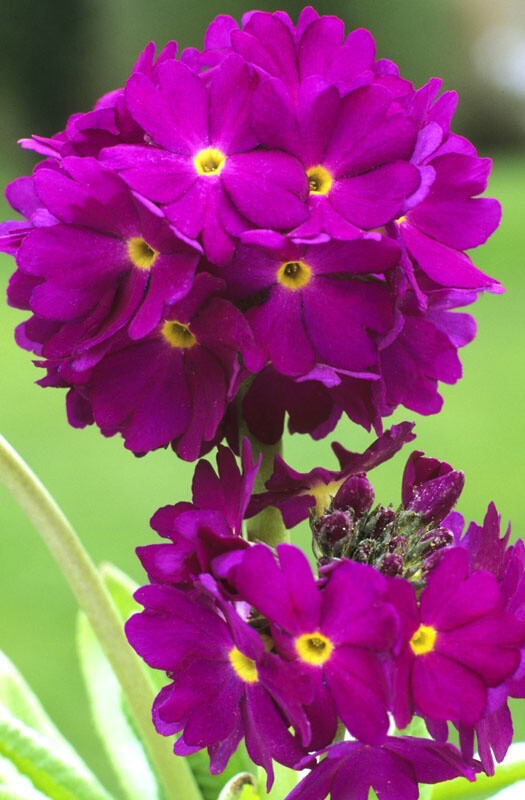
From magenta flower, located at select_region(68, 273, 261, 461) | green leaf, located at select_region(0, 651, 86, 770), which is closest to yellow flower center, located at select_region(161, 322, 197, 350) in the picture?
magenta flower, located at select_region(68, 273, 261, 461)

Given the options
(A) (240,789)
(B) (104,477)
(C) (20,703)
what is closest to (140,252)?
(A) (240,789)

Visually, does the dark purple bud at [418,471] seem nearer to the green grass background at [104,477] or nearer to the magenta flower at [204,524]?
the magenta flower at [204,524]

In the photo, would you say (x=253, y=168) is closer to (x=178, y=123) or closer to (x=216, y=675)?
(x=178, y=123)

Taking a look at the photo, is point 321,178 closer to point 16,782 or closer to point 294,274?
point 294,274

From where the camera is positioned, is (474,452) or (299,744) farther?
(474,452)

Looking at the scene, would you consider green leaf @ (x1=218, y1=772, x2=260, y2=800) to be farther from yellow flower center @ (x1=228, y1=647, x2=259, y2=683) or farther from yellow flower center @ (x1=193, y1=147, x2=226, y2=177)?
yellow flower center @ (x1=193, y1=147, x2=226, y2=177)

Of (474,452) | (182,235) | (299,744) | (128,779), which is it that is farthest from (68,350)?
(474,452)

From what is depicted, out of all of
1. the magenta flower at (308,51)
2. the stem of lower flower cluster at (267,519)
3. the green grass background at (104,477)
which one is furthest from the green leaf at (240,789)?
the green grass background at (104,477)
